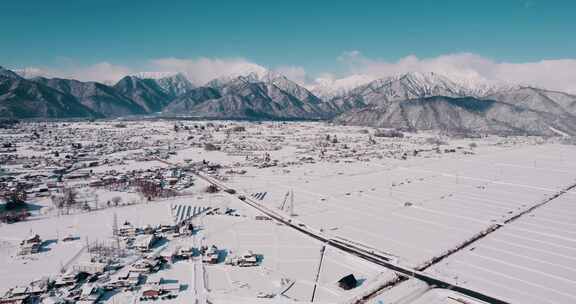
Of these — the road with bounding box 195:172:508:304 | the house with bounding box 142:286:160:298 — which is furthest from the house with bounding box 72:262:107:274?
the road with bounding box 195:172:508:304

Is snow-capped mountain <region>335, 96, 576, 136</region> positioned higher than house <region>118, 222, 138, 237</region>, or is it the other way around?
snow-capped mountain <region>335, 96, 576, 136</region>

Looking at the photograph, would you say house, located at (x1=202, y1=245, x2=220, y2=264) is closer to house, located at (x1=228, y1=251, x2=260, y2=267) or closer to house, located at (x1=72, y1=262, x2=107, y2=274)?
house, located at (x1=228, y1=251, x2=260, y2=267)

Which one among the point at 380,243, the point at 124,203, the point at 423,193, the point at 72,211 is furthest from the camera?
the point at 423,193

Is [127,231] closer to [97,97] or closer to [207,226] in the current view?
[207,226]

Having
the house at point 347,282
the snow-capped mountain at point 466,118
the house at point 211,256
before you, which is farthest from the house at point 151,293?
the snow-capped mountain at point 466,118

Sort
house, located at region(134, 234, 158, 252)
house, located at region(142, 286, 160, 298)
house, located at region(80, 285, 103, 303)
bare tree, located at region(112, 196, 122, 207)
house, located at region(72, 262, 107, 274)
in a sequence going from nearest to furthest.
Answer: house, located at region(80, 285, 103, 303) < house, located at region(142, 286, 160, 298) < house, located at region(72, 262, 107, 274) < house, located at region(134, 234, 158, 252) < bare tree, located at region(112, 196, 122, 207)

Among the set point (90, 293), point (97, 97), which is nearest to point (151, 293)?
point (90, 293)

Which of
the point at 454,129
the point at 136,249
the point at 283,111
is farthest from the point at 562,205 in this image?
the point at 283,111

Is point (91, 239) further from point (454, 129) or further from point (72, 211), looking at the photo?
point (454, 129)
